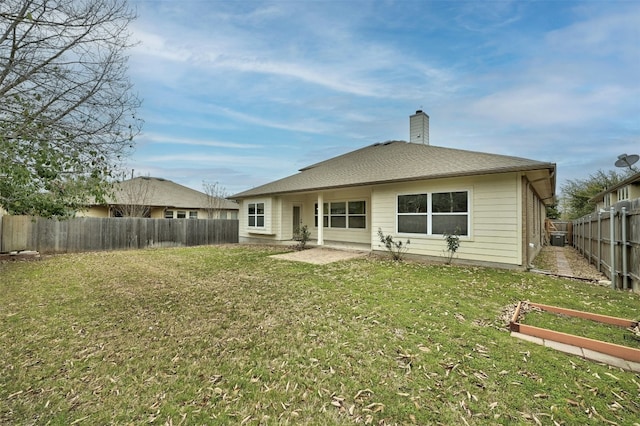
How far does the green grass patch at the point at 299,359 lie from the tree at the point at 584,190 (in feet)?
92.2

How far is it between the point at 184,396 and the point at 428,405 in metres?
2.18

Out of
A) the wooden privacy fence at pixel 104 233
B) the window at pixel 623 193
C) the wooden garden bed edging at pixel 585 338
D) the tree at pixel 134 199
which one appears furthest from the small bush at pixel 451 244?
the tree at pixel 134 199

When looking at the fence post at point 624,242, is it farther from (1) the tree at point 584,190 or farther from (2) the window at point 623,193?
(1) the tree at point 584,190

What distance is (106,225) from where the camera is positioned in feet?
45.9

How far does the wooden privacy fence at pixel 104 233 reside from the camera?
1208 cm

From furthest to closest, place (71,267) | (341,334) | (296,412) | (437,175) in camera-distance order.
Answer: (71,267), (437,175), (341,334), (296,412)

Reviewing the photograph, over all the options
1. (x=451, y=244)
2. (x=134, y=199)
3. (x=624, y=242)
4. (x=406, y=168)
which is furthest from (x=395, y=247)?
(x=134, y=199)

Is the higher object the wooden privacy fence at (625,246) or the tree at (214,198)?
the tree at (214,198)

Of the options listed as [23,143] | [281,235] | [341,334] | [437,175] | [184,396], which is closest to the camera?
[184,396]

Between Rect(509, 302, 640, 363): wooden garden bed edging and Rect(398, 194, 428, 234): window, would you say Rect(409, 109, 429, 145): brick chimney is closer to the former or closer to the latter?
Rect(398, 194, 428, 234): window

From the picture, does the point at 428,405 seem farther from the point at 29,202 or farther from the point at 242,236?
the point at 242,236

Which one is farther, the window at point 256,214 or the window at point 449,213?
the window at point 256,214

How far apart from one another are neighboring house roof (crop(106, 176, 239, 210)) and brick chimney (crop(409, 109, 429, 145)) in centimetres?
1739

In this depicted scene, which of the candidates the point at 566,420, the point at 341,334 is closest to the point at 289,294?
the point at 341,334
